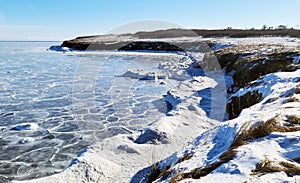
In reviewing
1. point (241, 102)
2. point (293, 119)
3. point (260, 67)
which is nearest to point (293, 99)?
point (293, 119)

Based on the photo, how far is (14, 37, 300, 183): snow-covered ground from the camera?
258 centimetres

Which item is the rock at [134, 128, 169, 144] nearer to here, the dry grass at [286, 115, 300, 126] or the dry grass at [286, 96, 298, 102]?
the dry grass at [286, 96, 298, 102]

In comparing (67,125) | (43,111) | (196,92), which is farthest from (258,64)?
(43,111)

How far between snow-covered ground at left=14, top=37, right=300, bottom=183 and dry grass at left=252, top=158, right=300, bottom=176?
0.03 m

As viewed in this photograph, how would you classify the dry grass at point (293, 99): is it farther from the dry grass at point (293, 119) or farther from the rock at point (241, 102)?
the rock at point (241, 102)

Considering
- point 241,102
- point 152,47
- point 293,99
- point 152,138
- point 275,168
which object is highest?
point 152,47

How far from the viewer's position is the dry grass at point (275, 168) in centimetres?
230

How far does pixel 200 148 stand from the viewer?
3.69 metres

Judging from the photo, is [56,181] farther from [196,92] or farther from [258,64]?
[258,64]

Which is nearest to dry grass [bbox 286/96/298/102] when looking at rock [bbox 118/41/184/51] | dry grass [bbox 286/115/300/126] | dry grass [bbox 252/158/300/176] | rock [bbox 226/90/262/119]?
dry grass [bbox 286/115/300/126]

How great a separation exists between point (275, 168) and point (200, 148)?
1384 millimetres

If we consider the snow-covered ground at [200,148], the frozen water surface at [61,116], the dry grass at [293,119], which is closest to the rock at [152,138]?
the snow-covered ground at [200,148]

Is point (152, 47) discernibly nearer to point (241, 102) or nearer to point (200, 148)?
point (241, 102)

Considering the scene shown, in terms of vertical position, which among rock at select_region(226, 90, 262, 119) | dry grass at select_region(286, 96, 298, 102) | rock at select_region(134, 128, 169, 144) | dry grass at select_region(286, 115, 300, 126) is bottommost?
rock at select_region(134, 128, 169, 144)
